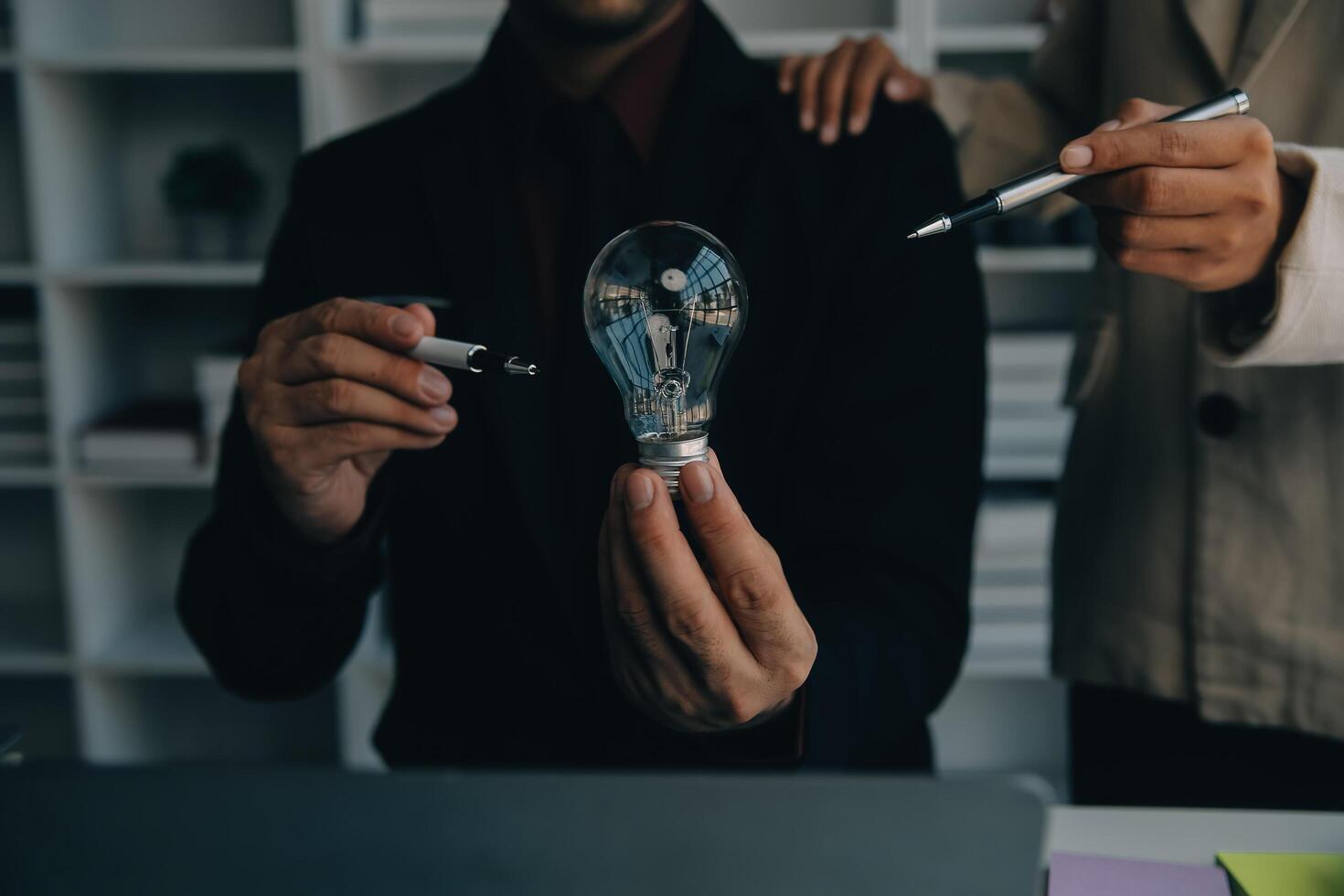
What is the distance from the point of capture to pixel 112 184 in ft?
7.57

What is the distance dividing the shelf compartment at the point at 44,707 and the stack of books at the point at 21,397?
647 millimetres

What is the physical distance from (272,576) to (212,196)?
1.40 metres

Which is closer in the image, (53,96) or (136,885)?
(136,885)

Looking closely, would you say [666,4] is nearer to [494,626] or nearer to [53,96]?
[494,626]

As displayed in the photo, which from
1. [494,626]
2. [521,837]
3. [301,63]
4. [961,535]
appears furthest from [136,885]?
[301,63]

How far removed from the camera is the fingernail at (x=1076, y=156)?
0.73 meters

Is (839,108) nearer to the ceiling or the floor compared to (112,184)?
nearer to the floor

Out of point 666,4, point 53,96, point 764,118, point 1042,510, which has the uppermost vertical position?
point 53,96

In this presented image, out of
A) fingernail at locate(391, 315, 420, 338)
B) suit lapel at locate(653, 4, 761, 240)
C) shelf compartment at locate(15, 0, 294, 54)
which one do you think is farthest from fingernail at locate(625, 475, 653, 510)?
shelf compartment at locate(15, 0, 294, 54)

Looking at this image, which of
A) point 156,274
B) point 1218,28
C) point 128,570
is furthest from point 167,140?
point 1218,28

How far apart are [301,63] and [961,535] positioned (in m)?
1.53

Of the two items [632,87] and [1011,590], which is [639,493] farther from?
[1011,590]

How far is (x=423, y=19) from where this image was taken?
203 centimetres

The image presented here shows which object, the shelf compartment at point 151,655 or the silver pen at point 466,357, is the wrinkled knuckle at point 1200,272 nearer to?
the silver pen at point 466,357
